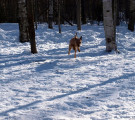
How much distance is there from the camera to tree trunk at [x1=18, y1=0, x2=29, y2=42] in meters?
11.7

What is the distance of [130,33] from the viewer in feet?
52.4

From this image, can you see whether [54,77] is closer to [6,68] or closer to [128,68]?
[6,68]

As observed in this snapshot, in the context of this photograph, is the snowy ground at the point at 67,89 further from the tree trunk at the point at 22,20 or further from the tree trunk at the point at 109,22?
the tree trunk at the point at 22,20

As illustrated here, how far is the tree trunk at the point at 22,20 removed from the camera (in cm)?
1173

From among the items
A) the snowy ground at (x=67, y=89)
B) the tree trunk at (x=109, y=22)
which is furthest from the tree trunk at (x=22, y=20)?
the tree trunk at (x=109, y=22)

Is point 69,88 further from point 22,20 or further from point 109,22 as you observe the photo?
point 22,20

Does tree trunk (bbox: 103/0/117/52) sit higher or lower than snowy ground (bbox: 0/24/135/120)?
higher

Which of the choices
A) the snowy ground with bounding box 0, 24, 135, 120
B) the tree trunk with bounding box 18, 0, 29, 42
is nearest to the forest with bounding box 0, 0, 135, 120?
the snowy ground with bounding box 0, 24, 135, 120

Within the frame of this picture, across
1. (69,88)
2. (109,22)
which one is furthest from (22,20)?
(69,88)

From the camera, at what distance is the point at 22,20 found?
1206 cm

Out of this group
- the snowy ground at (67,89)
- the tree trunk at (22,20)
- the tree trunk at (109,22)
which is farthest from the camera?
the tree trunk at (22,20)

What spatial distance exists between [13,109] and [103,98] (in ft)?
5.90

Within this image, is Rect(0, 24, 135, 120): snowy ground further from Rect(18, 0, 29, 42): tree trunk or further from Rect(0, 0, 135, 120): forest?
Rect(18, 0, 29, 42): tree trunk

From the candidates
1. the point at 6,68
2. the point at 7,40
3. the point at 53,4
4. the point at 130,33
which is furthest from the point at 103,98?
the point at 53,4
